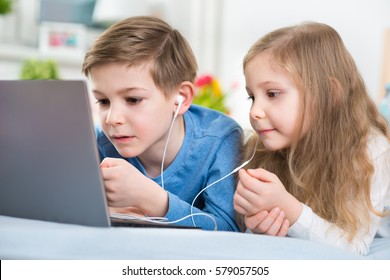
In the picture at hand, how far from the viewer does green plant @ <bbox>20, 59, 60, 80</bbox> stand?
3.43 m

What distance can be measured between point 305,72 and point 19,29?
2.92 meters

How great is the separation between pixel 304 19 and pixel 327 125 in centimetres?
294

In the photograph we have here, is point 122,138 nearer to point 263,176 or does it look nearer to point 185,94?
point 185,94

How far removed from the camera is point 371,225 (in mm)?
1227

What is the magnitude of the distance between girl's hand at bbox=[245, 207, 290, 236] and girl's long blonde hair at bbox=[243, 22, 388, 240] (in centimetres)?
15

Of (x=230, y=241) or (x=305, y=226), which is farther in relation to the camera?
(x=305, y=226)

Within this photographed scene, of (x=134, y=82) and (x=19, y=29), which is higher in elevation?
(x=134, y=82)

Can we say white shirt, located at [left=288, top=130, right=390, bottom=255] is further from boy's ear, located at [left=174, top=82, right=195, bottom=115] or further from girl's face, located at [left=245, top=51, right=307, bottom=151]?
boy's ear, located at [left=174, top=82, right=195, bottom=115]

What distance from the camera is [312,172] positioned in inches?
50.8

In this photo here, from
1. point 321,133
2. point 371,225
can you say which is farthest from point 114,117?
point 371,225

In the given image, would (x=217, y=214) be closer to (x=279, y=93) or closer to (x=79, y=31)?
(x=279, y=93)

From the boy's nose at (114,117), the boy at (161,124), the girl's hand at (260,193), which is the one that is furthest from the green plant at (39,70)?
the girl's hand at (260,193)
